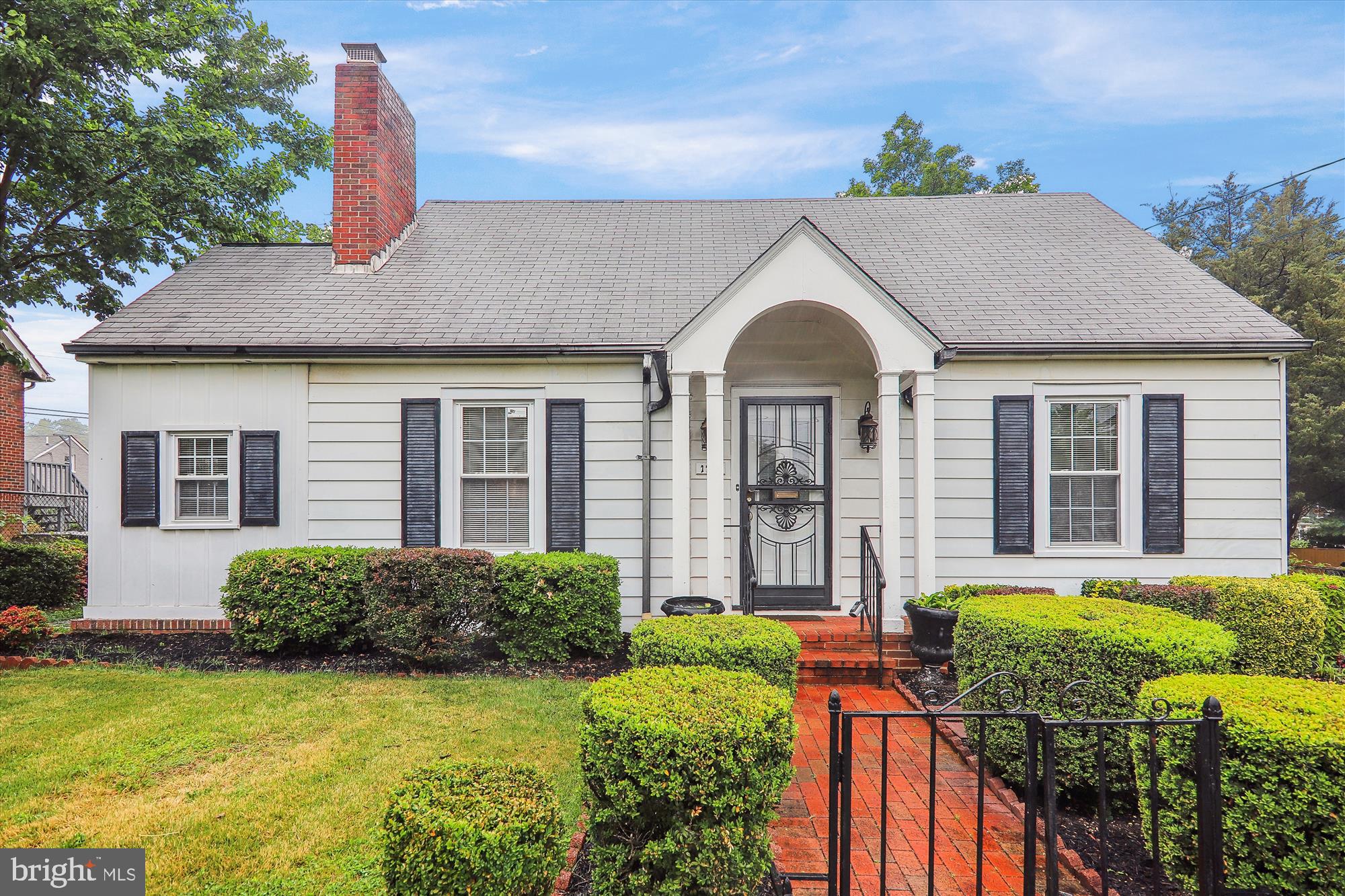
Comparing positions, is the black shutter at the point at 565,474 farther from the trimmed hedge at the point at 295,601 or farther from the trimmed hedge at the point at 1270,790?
the trimmed hedge at the point at 1270,790

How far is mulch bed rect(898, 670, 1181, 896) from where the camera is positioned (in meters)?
2.90

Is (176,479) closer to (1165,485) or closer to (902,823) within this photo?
(902,823)

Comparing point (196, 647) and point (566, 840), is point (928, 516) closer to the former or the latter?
point (566, 840)

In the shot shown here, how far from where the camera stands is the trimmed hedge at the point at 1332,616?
5953 millimetres

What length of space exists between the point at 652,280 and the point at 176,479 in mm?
6028

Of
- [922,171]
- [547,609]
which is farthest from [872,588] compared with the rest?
[922,171]

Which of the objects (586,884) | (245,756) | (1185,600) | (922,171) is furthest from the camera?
(922,171)

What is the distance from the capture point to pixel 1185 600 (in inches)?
216

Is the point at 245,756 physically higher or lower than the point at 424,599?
lower

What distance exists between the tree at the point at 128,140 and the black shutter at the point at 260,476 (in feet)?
24.0

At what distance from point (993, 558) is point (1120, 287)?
150 inches

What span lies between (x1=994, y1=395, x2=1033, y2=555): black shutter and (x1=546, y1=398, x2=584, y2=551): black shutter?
4622mm

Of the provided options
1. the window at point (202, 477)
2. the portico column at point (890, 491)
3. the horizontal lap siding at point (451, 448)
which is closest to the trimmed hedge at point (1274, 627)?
the portico column at point (890, 491)

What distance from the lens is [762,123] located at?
682 inches
